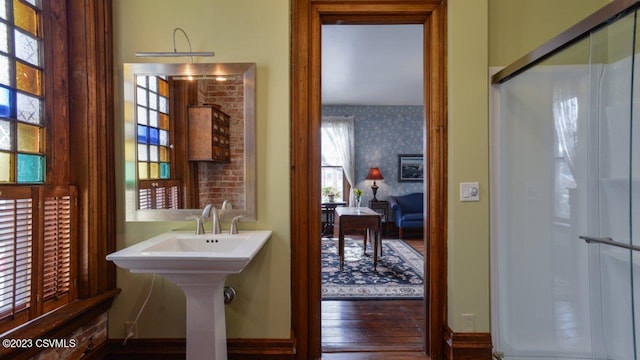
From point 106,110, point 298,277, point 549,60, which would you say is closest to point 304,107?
point 298,277

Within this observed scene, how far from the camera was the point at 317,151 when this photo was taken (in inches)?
75.0

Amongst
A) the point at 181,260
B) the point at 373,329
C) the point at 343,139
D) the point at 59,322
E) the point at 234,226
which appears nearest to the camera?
the point at 181,260

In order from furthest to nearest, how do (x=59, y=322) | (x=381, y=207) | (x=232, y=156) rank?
1. (x=381, y=207)
2. (x=232, y=156)
3. (x=59, y=322)

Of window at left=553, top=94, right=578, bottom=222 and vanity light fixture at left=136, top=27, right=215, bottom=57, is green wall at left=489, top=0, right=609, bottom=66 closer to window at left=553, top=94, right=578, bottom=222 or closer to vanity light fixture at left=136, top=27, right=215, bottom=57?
window at left=553, top=94, right=578, bottom=222

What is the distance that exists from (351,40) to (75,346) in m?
3.25

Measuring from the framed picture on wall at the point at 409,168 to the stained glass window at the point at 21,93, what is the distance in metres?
5.55

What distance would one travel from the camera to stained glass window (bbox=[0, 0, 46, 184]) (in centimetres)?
129

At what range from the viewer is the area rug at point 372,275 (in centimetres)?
292

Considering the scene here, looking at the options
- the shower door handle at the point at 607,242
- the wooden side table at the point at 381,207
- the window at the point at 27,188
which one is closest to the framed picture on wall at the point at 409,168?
the wooden side table at the point at 381,207

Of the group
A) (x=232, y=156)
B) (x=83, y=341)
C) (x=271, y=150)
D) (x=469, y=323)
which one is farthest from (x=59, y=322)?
(x=469, y=323)

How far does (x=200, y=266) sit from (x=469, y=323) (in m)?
1.57

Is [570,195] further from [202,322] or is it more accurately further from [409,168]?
[409,168]

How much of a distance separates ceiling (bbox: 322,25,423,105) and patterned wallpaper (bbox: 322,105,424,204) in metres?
0.30

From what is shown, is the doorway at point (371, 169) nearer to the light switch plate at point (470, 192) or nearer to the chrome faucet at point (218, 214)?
the light switch plate at point (470, 192)
